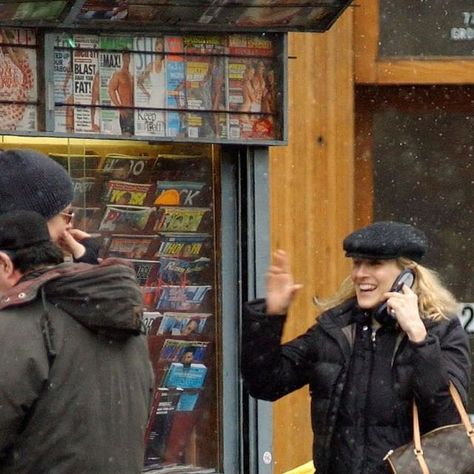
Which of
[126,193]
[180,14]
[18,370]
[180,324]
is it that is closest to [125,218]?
[126,193]

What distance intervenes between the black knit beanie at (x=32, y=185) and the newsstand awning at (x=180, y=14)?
270cm

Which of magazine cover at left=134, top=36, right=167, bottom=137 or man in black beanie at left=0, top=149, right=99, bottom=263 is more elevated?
magazine cover at left=134, top=36, right=167, bottom=137

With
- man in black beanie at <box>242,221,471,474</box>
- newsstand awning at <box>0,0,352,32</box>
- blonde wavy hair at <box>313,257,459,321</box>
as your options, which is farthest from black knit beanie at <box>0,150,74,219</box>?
newsstand awning at <box>0,0,352,32</box>

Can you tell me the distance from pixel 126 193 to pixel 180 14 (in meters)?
0.88

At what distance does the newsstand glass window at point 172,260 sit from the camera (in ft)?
22.1

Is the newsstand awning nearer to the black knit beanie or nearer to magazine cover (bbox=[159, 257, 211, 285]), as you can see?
magazine cover (bbox=[159, 257, 211, 285])

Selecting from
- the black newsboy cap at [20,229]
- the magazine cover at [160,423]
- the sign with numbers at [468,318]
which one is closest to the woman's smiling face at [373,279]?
the black newsboy cap at [20,229]

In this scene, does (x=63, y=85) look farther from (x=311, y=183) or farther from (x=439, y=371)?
(x=439, y=371)

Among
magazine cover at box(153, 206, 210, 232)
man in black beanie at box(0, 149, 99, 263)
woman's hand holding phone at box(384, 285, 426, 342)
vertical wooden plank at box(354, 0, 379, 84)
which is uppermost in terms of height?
vertical wooden plank at box(354, 0, 379, 84)

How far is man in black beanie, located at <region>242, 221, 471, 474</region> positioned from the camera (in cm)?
464

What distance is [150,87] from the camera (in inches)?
258

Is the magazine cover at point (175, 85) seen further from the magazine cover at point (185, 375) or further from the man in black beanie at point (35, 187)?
the man in black beanie at point (35, 187)

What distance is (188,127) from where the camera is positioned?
664cm

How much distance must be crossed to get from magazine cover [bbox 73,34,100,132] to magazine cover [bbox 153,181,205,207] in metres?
0.56
